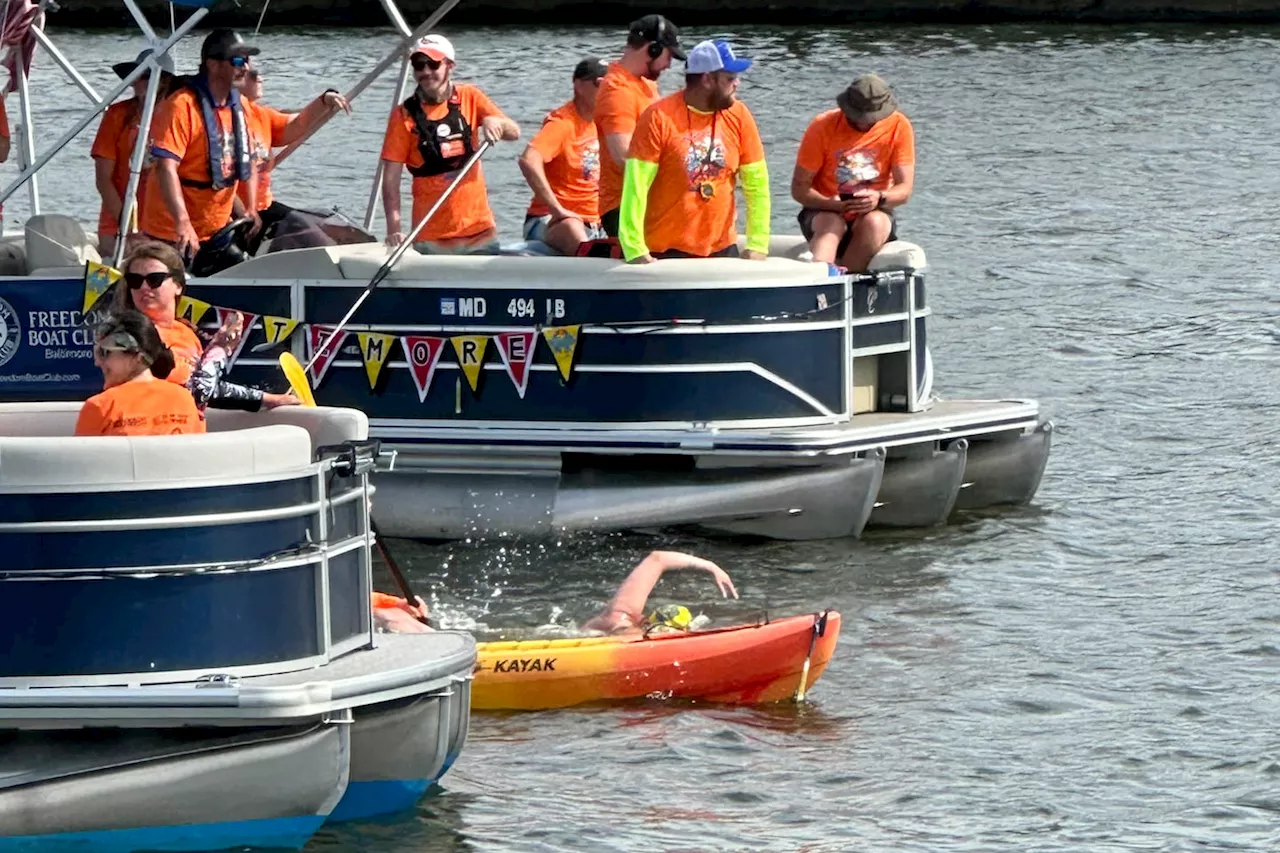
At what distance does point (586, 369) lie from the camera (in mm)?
11758

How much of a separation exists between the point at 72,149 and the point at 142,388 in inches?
809

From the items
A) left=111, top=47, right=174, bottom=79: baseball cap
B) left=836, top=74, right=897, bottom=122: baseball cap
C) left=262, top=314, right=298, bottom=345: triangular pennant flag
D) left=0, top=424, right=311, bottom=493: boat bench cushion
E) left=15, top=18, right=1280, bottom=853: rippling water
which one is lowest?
left=15, top=18, right=1280, bottom=853: rippling water

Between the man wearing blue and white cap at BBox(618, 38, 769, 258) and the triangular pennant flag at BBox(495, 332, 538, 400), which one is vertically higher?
the man wearing blue and white cap at BBox(618, 38, 769, 258)

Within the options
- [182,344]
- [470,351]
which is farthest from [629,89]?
[182,344]

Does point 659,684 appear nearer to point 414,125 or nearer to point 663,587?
point 663,587

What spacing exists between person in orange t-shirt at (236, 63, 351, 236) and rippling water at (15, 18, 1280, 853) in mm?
2075

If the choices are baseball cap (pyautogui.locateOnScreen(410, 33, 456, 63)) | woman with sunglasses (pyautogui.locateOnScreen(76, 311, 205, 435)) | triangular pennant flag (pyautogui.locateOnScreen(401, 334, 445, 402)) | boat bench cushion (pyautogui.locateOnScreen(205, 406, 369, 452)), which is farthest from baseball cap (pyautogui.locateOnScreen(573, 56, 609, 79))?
woman with sunglasses (pyautogui.locateOnScreen(76, 311, 205, 435))

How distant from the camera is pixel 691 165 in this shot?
466 inches

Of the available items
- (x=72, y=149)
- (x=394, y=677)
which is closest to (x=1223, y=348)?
(x=394, y=677)

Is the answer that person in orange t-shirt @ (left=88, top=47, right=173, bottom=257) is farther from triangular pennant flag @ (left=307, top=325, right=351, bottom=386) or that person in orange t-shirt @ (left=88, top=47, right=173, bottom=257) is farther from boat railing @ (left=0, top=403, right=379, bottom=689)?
boat railing @ (left=0, top=403, right=379, bottom=689)

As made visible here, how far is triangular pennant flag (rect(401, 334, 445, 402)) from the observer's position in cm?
1187

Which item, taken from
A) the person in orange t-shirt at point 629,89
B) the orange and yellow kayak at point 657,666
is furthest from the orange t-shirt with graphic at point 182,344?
the person in orange t-shirt at point 629,89

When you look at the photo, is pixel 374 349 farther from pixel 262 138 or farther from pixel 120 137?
pixel 120 137

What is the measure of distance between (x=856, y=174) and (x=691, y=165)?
3.49ft
